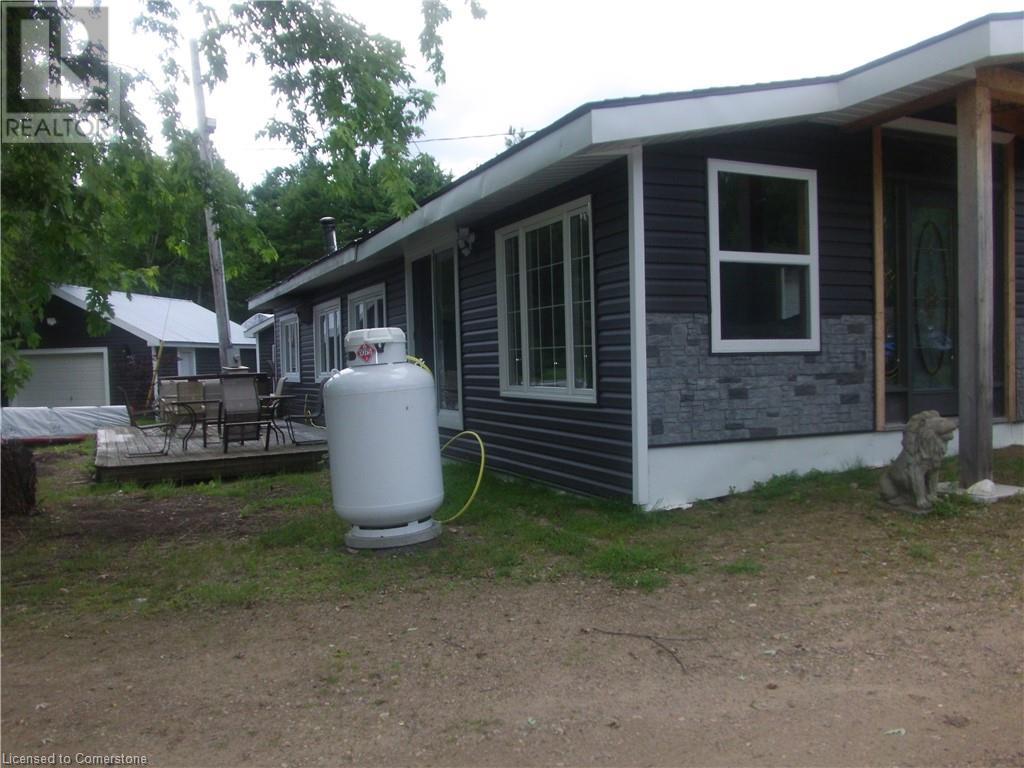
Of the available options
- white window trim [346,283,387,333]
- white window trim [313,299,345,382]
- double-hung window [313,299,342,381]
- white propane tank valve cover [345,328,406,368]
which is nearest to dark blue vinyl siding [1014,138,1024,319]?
white propane tank valve cover [345,328,406,368]

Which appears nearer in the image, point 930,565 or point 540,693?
point 540,693

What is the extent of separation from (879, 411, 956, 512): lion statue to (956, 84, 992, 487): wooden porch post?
1.22 ft

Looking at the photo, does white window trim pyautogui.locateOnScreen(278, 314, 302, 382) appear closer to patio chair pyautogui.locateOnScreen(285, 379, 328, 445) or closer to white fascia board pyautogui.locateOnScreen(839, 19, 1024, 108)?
patio chair pyautogui.locateOnScreen(285, 379, 328, 445)

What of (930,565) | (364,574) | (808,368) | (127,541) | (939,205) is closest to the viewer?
(930,565)

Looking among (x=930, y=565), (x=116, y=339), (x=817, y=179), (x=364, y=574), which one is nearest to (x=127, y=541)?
(x=364, y=574)

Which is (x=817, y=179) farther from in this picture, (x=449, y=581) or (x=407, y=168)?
(x=449, y=581)

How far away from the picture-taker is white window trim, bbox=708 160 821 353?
21.8 ft

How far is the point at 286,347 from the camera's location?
19453 millimetres

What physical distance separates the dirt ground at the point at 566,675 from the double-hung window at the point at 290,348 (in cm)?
1405

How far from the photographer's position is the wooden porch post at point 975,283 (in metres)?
5.85

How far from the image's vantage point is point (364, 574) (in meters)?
5.25

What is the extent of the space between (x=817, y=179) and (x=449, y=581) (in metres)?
4.81

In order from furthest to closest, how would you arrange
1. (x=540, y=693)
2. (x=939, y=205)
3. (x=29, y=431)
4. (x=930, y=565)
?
1. (x=29, y=431)
2. (x=939, y=205)
3. (x=930, y=565)
4. (x=540, y=693)

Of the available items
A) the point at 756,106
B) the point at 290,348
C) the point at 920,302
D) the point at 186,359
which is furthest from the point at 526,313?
the point at 186,359
